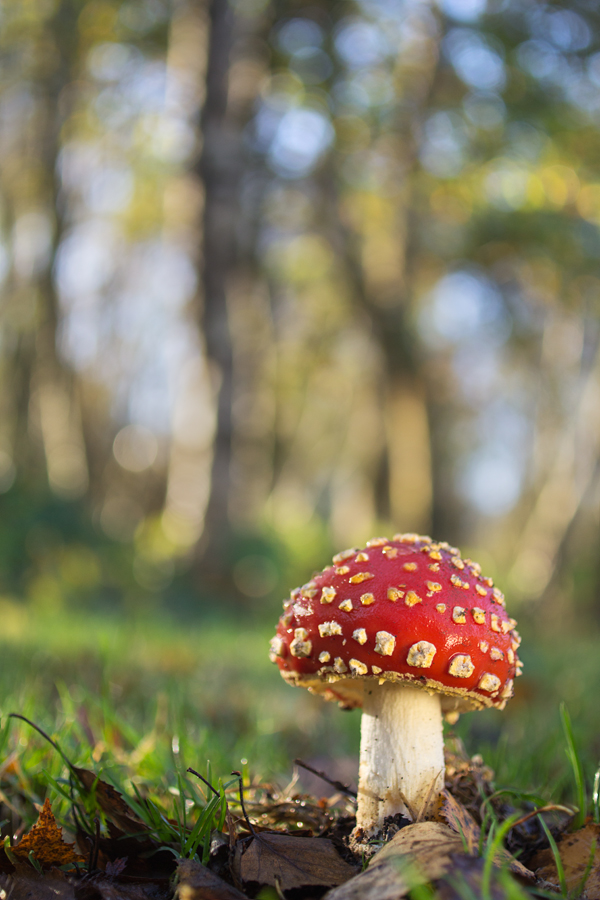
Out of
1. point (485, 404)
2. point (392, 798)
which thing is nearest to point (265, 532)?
point (392, 798)

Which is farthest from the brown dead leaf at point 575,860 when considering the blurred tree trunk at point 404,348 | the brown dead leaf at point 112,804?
the blurred tree trunk at point 404,348

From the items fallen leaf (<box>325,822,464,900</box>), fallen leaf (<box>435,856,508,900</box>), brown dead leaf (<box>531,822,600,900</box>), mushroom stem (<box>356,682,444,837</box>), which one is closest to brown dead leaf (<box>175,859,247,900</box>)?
fallen leaf (<box>325,822,464,900</box>)

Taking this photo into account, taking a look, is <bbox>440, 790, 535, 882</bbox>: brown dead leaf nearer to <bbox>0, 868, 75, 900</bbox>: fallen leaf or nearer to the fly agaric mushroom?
the fly agaric mushroom

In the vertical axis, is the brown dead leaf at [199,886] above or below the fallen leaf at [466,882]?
below

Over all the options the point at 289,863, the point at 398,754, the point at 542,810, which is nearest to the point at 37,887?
the point at 289,863

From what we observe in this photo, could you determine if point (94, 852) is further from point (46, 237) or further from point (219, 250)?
point (46, 237)

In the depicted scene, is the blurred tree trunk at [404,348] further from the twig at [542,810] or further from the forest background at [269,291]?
the twig at [542,810]
